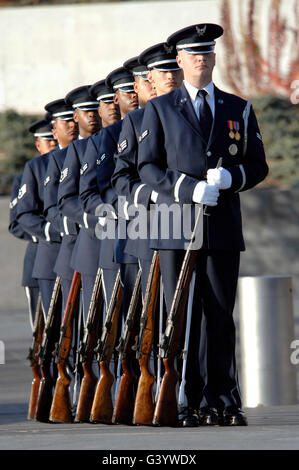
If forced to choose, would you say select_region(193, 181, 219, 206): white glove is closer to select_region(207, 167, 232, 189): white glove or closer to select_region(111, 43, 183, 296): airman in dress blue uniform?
select_region(207, 167, 232, 189): white glove

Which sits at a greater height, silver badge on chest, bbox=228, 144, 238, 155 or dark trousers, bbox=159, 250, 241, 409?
silver badge on chest, bbox=228, 144, 238, 155

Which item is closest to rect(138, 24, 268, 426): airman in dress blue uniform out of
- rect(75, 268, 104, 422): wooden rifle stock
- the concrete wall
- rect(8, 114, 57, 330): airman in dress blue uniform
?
rect(75, 268, 104, 422): wooden rifle stock

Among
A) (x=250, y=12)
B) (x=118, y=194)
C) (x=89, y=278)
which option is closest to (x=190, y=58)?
(x=118, y=194)

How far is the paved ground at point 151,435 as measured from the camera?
16.4 ft

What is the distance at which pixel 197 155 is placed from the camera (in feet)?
20.1

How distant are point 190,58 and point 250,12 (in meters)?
18.2

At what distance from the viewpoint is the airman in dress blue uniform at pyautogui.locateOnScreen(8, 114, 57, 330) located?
30.3 ft

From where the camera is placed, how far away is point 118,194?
6.62m

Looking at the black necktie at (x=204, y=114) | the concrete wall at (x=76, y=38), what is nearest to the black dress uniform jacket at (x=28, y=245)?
the black necktie at (x=204, y=114)

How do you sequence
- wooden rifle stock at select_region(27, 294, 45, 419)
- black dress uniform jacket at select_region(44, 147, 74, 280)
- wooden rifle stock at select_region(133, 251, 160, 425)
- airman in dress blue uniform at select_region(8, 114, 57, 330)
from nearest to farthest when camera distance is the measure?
wooden rifle stock at select_region(133, 251, 160, 425)
wooden rifle stock at select_region(27, 294, 45, 419)
black dress uniform jacket at select_region(44, 147, 74, 280)
airman in dress blue uniform at select_region(8, 114, 57, 330)

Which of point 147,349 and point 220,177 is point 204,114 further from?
point 147,349

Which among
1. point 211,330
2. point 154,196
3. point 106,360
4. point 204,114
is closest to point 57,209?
point 106,360

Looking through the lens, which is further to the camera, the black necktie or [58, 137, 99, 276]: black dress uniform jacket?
[58, 137, 99, 276]: black dress uniform jacket

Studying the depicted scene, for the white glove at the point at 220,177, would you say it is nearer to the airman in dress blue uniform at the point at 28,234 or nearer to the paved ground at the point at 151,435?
the paved ground at the point at 151,435
